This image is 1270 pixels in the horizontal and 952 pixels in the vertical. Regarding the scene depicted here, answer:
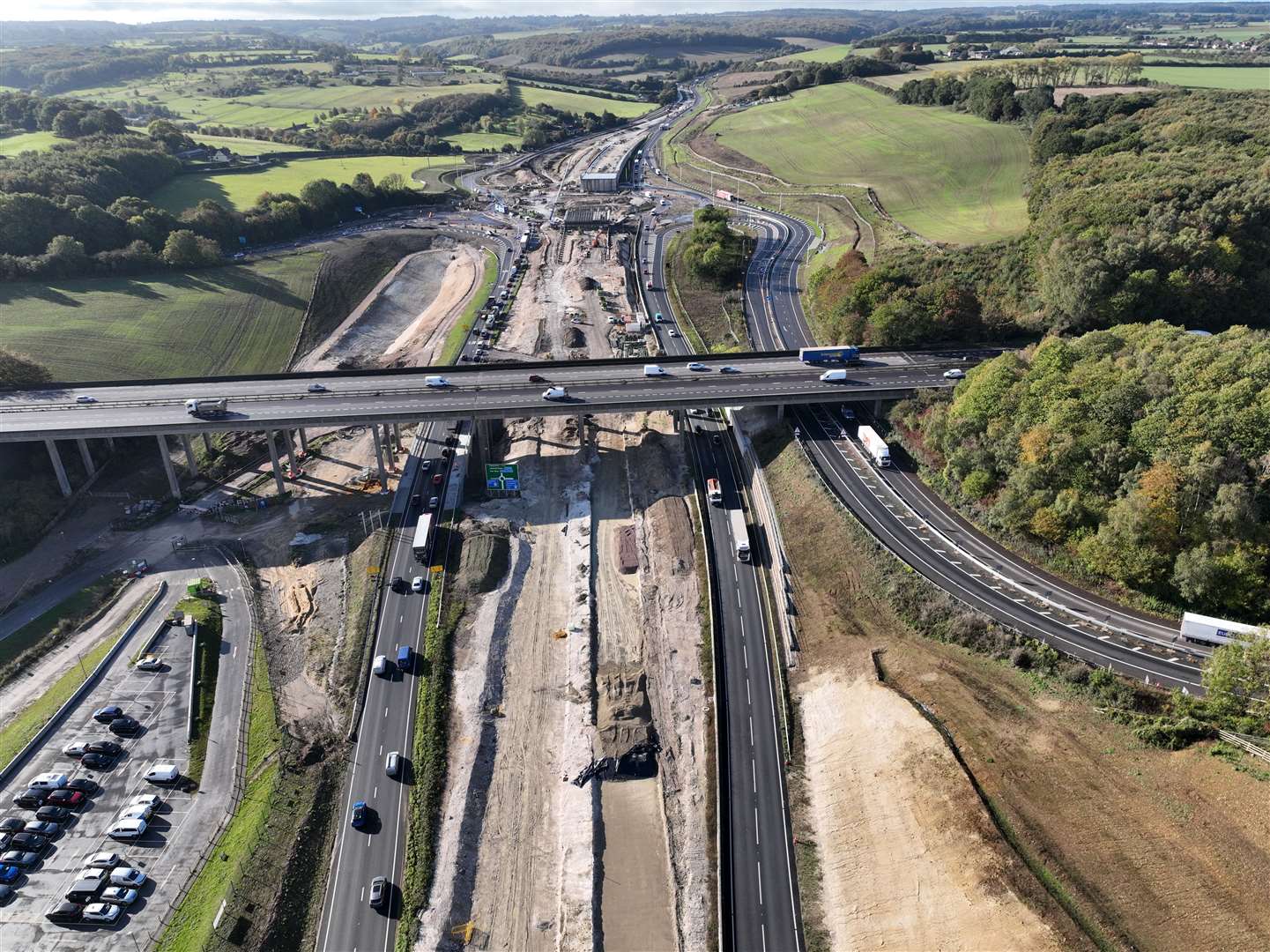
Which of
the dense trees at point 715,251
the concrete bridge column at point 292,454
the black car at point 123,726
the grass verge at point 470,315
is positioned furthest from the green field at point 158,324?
the dense trees at point 715,251

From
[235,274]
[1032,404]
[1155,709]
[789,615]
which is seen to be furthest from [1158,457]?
[235,274]

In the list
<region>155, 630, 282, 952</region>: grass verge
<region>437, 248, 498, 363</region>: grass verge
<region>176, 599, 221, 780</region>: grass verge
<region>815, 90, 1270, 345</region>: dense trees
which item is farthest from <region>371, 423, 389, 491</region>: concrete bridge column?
<region>815, 90, 1270, 345</region>: dense trees

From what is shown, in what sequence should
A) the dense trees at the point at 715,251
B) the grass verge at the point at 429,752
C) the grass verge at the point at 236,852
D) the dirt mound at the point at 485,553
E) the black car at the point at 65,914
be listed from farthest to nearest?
the dense trees at the point at 715,251, the dirt mound at the point at 485,553, the grass verge at the point at 429,752, the black car at the point at 65,914, the grass verge at the point at 236,852

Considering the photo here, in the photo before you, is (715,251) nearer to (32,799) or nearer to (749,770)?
(749,770)

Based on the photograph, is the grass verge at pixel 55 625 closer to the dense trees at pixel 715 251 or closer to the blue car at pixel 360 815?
the blue car at pixel 360 815

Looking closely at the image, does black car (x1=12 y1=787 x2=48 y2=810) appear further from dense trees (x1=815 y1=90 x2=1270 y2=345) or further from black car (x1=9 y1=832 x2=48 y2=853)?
dense trees (x1=815 y1=90 x2=1270 y2=345)

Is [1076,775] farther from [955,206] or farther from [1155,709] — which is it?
[955,206]
